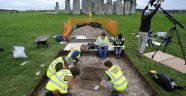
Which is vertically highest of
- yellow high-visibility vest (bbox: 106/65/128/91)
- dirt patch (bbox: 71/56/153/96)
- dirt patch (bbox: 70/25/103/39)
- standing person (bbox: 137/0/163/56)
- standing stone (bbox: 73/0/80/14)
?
Result: standing stone (bbox: 73/0/80/14)

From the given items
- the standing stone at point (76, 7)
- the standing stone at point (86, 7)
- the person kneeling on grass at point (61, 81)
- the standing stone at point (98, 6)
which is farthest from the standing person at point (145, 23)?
the standing stone at point (76, 7)

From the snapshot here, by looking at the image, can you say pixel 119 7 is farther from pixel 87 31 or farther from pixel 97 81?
pixel 97 81

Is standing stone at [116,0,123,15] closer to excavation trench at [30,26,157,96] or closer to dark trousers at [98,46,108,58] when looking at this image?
excavation trench at [30,26,157,96]

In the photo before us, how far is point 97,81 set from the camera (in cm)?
902

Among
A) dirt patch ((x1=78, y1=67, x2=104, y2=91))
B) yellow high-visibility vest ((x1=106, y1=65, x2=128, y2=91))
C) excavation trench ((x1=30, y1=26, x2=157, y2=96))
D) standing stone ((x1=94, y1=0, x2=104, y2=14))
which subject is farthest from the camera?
standing stone ((x1=94, y1=0, x2=104, y2=14))

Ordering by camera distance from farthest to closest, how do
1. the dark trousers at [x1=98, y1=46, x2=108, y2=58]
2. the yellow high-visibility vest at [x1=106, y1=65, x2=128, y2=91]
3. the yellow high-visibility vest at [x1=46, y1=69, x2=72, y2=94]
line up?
the dark trousers at [x1=98, y1=46, x2=108, y2=58], the yellow high-visibility vest at [x1=106, y1=65, x2=128, y2=91], the yellow high-visibility vest at [x1=46, y1=69, x2=72, y2=94]

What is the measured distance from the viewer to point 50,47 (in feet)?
48.2

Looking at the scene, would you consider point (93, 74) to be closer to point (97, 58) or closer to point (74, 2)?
point (97, 58)

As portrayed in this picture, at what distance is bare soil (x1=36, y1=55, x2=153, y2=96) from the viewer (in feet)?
26.6

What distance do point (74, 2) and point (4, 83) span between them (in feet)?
119

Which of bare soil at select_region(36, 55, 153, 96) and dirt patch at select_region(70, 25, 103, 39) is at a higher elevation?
dirt patch at select_region(70, 25, 103, 39)

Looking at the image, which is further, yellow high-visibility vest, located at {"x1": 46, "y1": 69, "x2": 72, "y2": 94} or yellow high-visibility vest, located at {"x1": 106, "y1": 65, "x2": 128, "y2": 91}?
yellow high-visibility vest, located at {"x1": 106, "y1": 65, "x2": 128, "y2": 91}

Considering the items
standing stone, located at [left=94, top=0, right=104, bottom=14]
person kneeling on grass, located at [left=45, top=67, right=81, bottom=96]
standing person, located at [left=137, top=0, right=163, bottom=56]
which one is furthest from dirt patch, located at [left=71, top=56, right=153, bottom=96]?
standing stone, located at [left=94, top=0, right=104, bottom=14]

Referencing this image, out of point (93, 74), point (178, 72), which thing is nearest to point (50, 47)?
point (93, 74)
